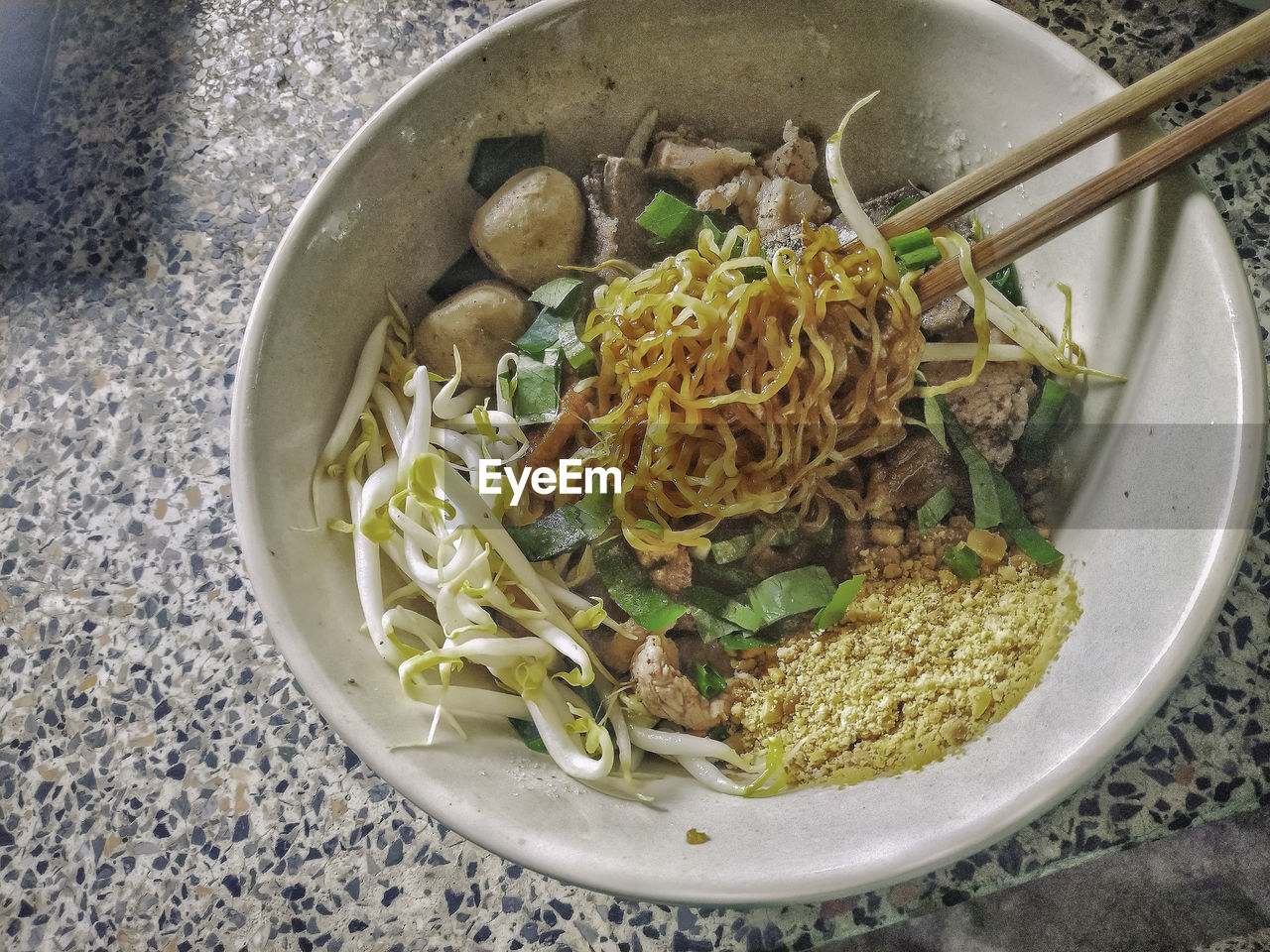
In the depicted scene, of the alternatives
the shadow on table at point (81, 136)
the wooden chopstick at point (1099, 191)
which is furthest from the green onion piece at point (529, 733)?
the shadow on table at point (81, 136)

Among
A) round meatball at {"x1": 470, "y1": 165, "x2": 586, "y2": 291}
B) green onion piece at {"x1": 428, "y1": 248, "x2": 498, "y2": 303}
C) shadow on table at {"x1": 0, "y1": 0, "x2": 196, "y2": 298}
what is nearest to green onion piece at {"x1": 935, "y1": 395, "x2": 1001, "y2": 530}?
round meatball at {"x1": 470, "y1": 165, "x2": 586, "y2": 291}

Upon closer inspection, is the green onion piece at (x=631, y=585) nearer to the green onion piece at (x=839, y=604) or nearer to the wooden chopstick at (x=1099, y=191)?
the green onion piece at (x=839, y=604)

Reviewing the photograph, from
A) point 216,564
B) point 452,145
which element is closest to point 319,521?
point 216,564

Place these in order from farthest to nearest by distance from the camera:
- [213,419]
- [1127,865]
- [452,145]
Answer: [213,419] → [452,145] → [1127,865]

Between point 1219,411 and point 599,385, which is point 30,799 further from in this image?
point 1219,411

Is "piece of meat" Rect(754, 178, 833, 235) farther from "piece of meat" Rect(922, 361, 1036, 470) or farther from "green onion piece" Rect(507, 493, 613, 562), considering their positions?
"green onion piece" Rect(507, 493, 613, 562)

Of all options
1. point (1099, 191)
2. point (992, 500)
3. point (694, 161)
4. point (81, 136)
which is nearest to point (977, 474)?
point (992, 500)

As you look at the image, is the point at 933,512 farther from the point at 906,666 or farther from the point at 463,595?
the point at 463,595
